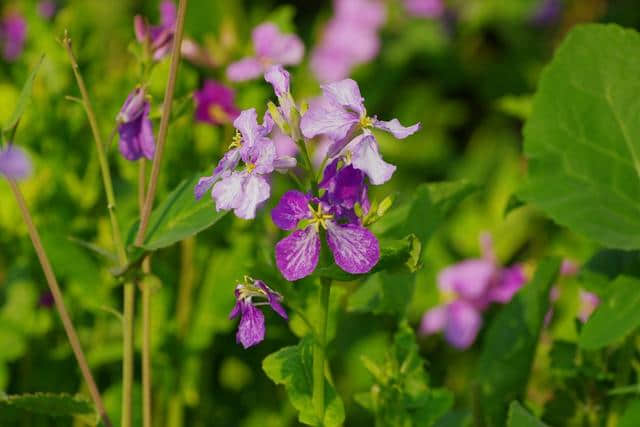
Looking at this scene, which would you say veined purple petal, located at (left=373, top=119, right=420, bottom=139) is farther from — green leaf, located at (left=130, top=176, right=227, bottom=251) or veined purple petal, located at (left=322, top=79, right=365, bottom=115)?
green leaf, located at (left=130, top=176, right=227, bottom=251)

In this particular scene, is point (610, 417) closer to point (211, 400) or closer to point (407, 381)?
point (407, 381)

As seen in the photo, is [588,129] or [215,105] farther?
[215,105]

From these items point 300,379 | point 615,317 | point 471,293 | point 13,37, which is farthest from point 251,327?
point 13,37

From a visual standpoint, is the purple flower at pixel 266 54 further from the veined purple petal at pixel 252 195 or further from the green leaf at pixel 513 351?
the veined purple petal at pixel 252 195

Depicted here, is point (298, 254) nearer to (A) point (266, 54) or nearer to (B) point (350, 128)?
(B) point (350, 128)

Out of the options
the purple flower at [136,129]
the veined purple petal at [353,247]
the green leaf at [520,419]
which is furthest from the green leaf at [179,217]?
the green leaf at [520,419]

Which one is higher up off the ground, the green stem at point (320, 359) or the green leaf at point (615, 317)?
the green stem at point (320, 359)

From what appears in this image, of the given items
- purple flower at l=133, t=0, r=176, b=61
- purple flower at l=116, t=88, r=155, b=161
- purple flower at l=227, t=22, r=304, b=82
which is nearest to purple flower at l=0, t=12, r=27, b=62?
purple flower at l=227, t=22, r=304, b=82
